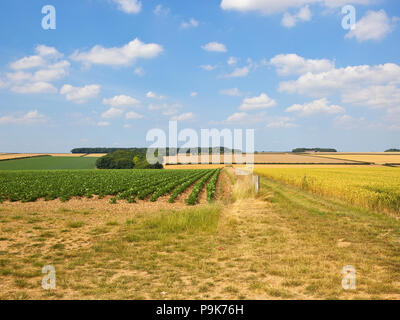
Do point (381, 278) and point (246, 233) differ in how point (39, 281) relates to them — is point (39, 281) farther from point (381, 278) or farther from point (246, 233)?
point (381, 278)

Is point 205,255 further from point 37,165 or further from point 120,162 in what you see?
point 37,165

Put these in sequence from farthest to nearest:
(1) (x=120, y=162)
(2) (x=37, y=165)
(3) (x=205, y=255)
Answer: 1. (1) (x=120, y=162)
2. (2) (x=37, y=165)
3. (3) (x=205, y=255)

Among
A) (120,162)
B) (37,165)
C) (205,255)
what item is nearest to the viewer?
(205,255)

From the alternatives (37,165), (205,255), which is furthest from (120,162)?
(205,255)

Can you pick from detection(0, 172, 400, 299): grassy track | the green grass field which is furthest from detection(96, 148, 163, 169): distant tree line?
detection(0, 172, 400, 299): grassy track

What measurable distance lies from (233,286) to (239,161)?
8614 cm

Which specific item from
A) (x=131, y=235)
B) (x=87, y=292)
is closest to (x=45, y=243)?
(x=131, y=235)

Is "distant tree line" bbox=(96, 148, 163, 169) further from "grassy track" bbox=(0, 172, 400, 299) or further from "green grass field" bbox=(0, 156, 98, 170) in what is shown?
"grassy track" bbox=(0, 172, 400, 299)

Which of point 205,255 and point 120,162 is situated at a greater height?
point 120,162

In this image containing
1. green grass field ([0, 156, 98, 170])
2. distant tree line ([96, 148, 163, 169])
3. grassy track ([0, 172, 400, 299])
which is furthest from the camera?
distant tree line ([96, 148, 163, 169])

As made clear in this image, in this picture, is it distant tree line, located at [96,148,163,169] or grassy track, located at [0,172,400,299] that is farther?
distant tree line, located at [96,148,163,169]

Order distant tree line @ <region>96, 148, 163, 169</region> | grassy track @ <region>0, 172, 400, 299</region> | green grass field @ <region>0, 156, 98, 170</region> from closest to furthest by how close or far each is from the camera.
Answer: grassy track @ <region>0, 172, 400, 299</region> → green grass field @ <region>0, 156, 98, 170</region> → distant tree line @ <region>96, 148, 163, 169</region>

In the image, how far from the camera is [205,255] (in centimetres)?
784

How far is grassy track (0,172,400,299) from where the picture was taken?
5562 mm
